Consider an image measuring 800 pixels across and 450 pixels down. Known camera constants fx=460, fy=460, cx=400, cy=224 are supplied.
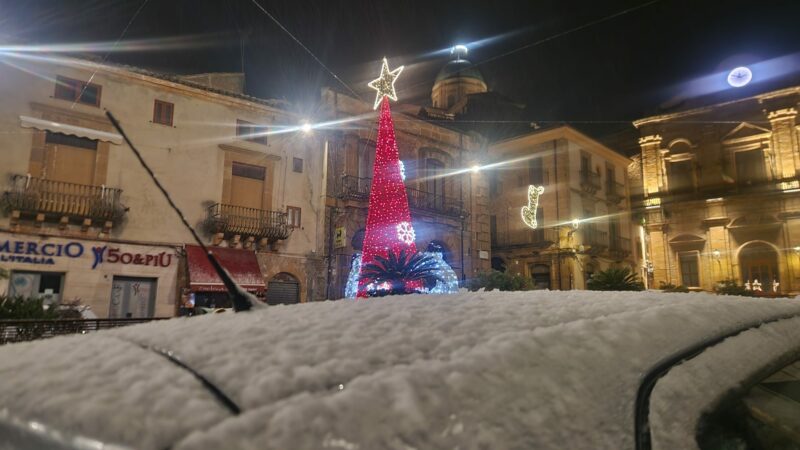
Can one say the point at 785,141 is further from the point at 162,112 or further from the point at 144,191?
the point at 144,191

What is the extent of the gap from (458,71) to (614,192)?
13815 mm

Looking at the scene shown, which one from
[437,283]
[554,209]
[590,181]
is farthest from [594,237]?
[437,283]

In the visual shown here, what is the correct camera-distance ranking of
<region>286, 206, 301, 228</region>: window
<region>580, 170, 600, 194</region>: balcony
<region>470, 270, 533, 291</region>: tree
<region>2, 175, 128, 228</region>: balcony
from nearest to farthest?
<region>2, 175, 128, 228</region>: balcony < <region>470, 270, 533, 291</region>: tree < <region>286, 206, 301, 228</region>: window < <region>580, 170, 600, 194</region>: balcony

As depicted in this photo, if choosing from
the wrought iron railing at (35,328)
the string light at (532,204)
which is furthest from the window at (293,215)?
the string light at (532,204)

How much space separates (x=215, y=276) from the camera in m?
15.4

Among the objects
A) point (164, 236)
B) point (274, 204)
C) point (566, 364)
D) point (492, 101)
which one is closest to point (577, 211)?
point (492, 101)

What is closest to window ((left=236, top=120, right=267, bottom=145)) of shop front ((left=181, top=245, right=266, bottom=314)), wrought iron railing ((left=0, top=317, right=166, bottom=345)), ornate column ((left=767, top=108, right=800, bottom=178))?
shop front ((left=181, top=245, right=266, bottom=314))

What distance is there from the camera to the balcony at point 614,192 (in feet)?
103

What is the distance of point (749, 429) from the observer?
3.16ft

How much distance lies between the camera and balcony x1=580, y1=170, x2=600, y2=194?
28.8 meters

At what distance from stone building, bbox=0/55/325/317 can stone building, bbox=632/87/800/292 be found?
2449cm

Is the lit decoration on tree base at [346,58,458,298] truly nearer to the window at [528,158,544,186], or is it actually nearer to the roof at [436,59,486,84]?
the window at [528,158,544,186]

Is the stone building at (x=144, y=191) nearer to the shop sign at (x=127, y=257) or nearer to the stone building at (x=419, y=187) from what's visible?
the shop sign at (x=127, y=257)

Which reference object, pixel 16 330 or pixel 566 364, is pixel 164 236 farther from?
pixel 566 364
